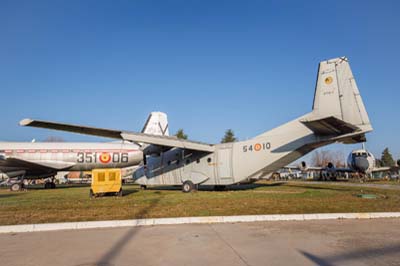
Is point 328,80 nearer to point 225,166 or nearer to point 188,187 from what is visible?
point 225,166

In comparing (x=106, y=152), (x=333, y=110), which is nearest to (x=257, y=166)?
(x=333, y=110)

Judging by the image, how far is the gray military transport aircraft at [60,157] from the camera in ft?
98.6

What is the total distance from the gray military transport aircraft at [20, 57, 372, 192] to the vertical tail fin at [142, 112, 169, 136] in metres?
12.2

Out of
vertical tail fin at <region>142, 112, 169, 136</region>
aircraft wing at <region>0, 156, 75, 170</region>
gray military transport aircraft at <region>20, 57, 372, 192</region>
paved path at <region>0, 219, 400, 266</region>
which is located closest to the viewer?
paved path at <region>0, 219, 400, 266</region>

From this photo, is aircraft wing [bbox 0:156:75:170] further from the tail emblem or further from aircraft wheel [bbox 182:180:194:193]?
the tail emblem

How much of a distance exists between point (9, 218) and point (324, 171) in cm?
4721

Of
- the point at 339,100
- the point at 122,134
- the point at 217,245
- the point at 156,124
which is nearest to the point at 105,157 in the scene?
the point at 156,124

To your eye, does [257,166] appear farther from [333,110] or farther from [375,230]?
[375,230]

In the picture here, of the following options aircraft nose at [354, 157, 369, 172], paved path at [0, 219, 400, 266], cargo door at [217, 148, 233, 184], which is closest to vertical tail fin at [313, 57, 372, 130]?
cargo door at [217, 148, 233, 184]

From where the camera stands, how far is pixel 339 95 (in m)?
14.8

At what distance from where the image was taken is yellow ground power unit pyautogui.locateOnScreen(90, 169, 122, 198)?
16300 mm

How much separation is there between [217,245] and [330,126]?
35.4 feet

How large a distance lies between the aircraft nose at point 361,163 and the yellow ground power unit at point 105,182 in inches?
1212

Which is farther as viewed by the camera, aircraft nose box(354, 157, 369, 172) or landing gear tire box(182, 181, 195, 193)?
aircraft nose box(354, 157, 369, 172)
